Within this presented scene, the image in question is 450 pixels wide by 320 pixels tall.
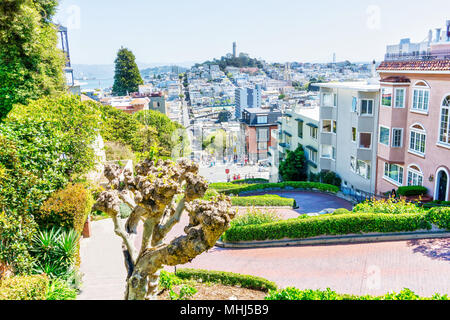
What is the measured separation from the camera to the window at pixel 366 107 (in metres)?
29.7

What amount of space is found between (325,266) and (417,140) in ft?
48.6

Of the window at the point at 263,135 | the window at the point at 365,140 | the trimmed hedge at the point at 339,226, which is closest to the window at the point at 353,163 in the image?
the window at the point at 365,140

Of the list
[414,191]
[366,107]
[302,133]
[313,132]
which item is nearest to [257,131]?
[302,133]

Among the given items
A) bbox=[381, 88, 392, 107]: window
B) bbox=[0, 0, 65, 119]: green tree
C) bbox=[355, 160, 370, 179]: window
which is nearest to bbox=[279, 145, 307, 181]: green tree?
bbox=[355, 160, 370, 179]: window

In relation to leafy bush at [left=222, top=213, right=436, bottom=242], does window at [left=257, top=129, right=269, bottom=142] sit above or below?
below

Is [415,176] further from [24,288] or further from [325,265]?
[24,288]

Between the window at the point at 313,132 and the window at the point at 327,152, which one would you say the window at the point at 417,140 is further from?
the window at the point at 313,132

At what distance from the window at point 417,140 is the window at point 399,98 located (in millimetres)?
1768

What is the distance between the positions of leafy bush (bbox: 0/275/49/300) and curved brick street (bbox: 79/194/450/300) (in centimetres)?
226

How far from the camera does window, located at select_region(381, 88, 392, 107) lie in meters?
26.8

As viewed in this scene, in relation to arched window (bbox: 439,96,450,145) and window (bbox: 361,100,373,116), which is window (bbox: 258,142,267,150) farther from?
arched window (bbox: 439,96,450,145)

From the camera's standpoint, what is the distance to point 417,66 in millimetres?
24609

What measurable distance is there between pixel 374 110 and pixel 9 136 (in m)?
24.5
